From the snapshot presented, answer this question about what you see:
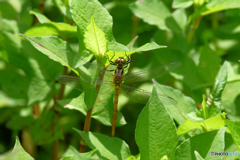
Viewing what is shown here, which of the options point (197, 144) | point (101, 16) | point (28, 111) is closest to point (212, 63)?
point (197, 144)

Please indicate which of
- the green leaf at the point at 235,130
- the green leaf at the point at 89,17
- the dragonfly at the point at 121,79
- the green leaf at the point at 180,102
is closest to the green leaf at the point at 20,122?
the dragonfly at the point at 121,79

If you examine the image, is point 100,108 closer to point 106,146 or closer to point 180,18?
point 106,146

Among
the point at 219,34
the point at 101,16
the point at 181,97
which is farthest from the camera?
the point at 219,34

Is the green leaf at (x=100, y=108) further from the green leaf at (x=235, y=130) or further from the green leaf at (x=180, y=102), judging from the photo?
the green leaf at (x=235, y=130)

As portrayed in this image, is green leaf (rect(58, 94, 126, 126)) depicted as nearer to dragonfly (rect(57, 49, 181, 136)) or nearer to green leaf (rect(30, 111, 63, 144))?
dragonfly (rect(57, 49, 181, 136))

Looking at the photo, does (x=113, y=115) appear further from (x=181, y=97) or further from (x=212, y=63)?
(x=212, y=63)

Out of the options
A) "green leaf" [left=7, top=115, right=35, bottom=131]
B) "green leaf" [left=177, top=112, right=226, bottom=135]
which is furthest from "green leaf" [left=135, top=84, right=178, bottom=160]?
"green leaf" [left=7, top=115, right=35, bottom=131]
